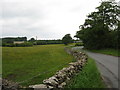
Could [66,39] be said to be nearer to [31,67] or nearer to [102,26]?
[102,26]

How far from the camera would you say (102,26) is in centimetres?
3259

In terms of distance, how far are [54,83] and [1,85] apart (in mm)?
2076

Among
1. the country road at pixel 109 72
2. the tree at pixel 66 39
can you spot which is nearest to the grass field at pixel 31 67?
the country road at pixel 109 72

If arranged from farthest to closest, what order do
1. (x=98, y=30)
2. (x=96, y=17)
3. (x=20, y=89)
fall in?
(x=96, y=17), (x=98, y=30), (x=20, y=89)

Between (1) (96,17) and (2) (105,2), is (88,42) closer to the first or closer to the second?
(1) (96,17)

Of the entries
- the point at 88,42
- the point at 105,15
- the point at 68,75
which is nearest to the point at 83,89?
the point at 68,75

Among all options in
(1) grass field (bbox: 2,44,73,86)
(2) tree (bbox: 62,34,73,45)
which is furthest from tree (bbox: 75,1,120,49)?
(2) tree (bbox: 62,34,73,45)

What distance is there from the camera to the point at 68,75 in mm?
7402

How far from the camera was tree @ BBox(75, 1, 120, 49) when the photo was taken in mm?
32875

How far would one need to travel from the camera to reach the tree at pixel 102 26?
32.9 meters

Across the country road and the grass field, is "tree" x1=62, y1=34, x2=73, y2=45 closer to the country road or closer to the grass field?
the grass field

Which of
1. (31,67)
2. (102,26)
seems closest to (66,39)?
(102,26)

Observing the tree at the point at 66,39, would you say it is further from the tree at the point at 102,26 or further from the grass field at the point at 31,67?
the grass field at the point at 31,67

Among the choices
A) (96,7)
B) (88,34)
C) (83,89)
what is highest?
(96,7)
